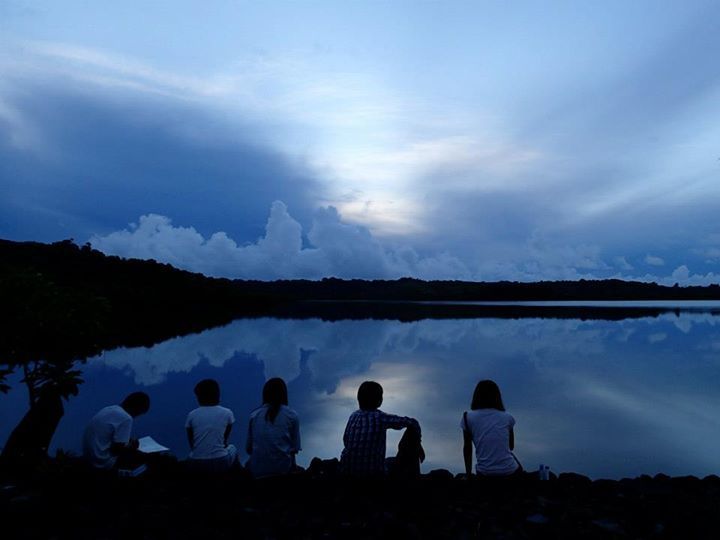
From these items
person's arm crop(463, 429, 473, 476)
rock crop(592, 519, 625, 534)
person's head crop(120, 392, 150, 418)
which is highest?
person's head crop(120, 392, 150, 418)

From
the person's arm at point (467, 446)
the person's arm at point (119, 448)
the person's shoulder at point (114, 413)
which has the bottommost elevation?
the person's arm at point (119, 448)

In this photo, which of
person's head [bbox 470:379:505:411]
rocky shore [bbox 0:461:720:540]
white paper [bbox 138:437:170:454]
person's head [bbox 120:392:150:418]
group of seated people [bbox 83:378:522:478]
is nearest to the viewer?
rocky shore [bbox 0:461:720:540]

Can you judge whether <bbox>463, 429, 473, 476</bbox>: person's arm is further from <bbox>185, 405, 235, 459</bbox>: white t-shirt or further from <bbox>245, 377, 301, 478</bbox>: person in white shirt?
<bbox>185, 405, 235, 459</bbox>: white t-shirt

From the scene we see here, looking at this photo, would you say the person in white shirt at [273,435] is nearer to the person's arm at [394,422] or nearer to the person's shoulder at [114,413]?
the person's arm at [394,422]

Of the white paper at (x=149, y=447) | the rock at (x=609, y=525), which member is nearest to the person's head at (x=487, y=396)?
the rock at (x=609, y=525)

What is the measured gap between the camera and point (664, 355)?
28.7 metres

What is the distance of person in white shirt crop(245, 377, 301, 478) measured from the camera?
22.6ft

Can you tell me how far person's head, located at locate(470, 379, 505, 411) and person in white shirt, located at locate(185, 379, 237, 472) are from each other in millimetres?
3168

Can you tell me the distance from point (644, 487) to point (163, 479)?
21.0ft

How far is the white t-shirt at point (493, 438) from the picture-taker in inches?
263

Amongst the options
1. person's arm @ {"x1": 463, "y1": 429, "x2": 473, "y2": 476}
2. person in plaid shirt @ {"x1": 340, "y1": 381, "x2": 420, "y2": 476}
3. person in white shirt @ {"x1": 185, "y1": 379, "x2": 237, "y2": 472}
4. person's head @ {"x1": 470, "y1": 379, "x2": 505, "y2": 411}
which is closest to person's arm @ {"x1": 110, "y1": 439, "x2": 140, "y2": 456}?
person in white shirt @ {"x1": 185, "y1": 379, "x2": 237, "y2": 472}

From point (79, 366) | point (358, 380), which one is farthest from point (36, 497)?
point (79, 366)

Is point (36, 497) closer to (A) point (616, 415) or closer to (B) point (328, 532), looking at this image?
(B) point (328, 532)

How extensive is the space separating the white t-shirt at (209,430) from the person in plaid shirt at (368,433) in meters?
1.64
